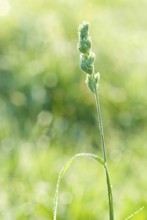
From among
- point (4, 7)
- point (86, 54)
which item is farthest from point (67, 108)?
point (86, 54)

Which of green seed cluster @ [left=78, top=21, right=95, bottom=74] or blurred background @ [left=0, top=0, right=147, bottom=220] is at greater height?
green seed cluster @ [left=78, top=21, right=95, bottom=74]

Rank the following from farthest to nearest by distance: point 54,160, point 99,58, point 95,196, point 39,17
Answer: point 39,17 → point 99,58 → point 54,160 → point 95,196

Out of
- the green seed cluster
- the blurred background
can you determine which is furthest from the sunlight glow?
the green seed cluster

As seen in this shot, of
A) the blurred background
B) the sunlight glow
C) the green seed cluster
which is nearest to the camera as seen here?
the green seed cluster

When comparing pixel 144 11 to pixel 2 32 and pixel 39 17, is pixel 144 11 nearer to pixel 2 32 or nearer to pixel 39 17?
pixel 39 17

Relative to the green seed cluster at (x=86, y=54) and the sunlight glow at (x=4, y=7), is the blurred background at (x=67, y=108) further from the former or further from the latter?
the green seed cluster at (x=86, y=54)

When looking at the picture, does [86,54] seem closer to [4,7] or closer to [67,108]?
[67,108]

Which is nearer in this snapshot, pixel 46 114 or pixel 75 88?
pixel 46 114

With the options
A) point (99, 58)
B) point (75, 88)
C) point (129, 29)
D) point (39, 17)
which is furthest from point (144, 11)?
point (75, 88)

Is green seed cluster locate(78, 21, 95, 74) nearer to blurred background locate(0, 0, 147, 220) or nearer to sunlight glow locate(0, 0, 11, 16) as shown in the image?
blurred background locate(0, 0, 147, 220)
